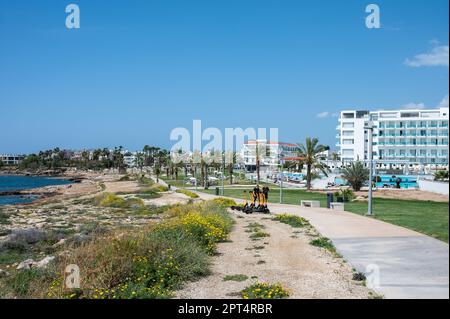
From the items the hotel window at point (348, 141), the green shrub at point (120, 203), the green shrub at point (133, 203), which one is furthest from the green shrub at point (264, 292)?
the hotel window at point (348, 141)

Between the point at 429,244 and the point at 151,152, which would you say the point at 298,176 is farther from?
the point at 151,152

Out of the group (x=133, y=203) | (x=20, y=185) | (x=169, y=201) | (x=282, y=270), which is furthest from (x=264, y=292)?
(x=20, y=185)

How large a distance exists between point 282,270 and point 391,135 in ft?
249

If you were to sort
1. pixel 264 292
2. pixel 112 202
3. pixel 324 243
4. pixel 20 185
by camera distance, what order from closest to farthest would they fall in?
pixel 264 292
pixel 324 243
pixel 112 202
pixel 20 185

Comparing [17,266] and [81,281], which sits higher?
[81,281]

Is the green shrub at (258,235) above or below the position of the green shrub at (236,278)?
below

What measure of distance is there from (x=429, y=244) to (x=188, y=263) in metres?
5.59

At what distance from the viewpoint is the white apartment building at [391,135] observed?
64.4 m

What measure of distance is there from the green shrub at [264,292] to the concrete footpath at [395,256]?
1.74 m

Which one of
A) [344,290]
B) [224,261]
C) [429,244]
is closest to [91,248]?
[224,261]

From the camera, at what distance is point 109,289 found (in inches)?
357

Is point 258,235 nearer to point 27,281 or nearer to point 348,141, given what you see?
point 27,281

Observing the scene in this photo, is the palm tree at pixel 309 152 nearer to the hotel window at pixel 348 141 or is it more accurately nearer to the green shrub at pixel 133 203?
the green shrub at pixel 133 203

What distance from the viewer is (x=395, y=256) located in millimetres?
10203
